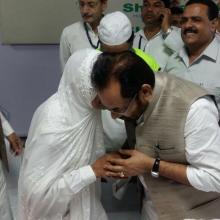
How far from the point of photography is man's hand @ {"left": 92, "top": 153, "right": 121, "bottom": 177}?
128 centimetres

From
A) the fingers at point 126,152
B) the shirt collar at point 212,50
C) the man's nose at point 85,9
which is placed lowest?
the fingers at point 126,152

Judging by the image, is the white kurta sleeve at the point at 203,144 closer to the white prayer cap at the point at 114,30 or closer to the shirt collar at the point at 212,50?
the shirt collar at the point at 212,50

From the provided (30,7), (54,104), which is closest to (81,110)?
(54,104)

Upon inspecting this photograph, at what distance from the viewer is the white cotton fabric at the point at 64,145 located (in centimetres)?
128

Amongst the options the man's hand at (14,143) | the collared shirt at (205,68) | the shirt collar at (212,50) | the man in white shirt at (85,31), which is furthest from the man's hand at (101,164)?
the man in white shirt at (85,31)

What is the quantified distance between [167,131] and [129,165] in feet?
0.55

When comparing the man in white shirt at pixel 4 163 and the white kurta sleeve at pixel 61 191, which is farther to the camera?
the man in white shirt at pixel 4 163

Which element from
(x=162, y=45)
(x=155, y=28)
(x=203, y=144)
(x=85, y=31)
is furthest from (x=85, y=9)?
(x=203, y=144)

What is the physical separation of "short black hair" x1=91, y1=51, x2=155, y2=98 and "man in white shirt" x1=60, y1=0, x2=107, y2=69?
1758 mm

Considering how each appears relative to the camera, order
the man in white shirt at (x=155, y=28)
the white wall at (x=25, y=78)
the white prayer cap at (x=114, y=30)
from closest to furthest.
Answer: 1. the white prayer cap at (x=114, y=30)
2. the man in white shirt at (x=155, y=28)
3. the white wall at (x=25, y=78)

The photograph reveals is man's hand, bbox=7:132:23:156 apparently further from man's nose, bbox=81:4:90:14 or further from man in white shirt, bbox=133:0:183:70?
man's nose, bbox=81:4:90:14

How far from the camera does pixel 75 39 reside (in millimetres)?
3010

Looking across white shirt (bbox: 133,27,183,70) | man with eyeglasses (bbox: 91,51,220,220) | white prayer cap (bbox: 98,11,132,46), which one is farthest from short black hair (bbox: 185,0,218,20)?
man with eyeglasses (bbox: 91,51,220,220)

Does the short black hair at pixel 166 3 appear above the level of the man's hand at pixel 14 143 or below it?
above
